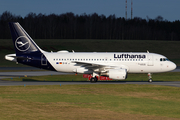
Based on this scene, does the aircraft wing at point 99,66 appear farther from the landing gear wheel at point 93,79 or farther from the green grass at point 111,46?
the green grass at point 111,46

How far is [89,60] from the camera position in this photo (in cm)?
4041

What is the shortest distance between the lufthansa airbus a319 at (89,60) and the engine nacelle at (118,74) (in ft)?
6.14

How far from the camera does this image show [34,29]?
563 feet

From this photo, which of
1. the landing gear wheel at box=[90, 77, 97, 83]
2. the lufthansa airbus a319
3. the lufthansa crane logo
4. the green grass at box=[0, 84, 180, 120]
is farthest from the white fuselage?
the green grass at box=[0, 84, 180, 120]

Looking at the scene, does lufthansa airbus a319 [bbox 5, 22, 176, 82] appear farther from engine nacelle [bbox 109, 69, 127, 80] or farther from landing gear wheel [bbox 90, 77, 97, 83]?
engine nacelle [bbox 109, 69, 127, 80]

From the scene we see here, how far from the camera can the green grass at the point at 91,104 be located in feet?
59.8

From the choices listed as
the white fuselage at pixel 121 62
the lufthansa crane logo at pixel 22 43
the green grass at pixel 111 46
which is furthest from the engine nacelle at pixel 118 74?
the green grass at pixel 111 46

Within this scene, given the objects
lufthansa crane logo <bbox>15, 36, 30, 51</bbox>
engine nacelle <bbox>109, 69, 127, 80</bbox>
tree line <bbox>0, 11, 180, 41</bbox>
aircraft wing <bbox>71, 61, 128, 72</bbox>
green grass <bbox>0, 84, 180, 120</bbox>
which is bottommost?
green grass <bbox>0, 84, 180, 120</bbox>

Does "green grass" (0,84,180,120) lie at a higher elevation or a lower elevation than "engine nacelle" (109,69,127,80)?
lower

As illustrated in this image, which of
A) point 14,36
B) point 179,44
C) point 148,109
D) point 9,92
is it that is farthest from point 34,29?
point 148,109

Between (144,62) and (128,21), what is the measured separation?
535ft

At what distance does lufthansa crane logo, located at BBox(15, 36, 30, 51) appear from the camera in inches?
1618

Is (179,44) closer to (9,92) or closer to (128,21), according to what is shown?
(128,21)

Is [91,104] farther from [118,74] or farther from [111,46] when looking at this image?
[111,46]
